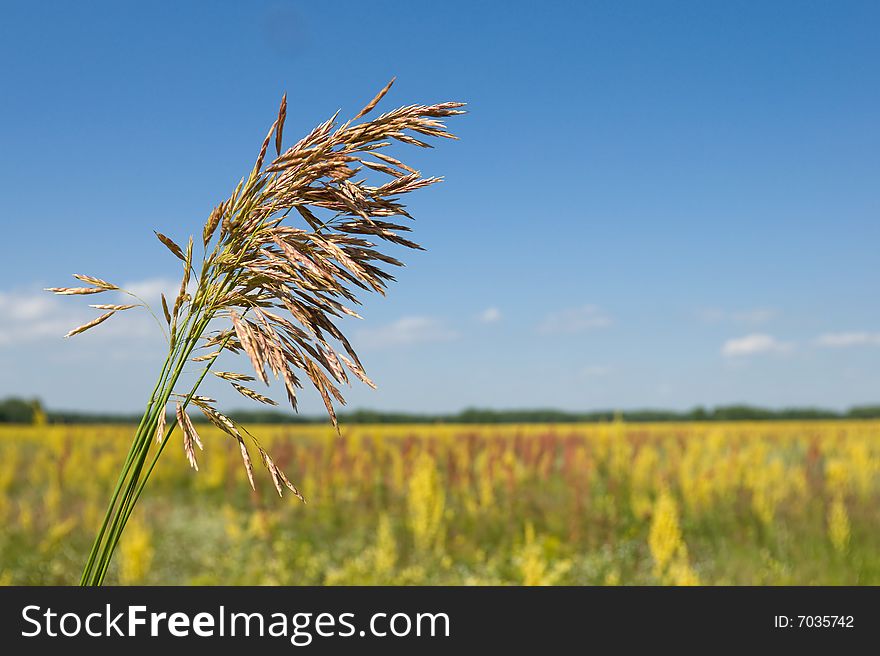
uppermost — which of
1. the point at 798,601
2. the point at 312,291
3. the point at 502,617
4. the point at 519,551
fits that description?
the point at 312,291

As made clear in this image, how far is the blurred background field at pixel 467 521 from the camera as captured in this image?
22.1 feet

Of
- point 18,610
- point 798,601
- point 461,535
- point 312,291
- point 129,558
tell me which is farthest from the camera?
point 461,535

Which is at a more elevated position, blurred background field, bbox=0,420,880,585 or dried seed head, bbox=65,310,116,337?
dried seed head, bbox=65,310,116,337

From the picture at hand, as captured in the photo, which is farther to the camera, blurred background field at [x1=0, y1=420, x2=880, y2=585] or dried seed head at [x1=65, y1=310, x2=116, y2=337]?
blurred background field at [x1=0, y1=420, x2=880, y2=585]

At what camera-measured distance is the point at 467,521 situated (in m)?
8.41

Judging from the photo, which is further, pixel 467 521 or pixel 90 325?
pixel 467 521

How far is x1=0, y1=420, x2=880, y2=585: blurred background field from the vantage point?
22.1 ft

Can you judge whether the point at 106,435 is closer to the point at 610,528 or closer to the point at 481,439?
Result: the point at 481,439

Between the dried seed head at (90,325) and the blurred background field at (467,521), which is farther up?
the dried seed head at (90,325)

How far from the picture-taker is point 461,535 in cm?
789

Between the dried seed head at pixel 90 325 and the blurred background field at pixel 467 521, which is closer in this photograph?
the dried seed head at pixel 90 325

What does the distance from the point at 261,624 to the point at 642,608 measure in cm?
133

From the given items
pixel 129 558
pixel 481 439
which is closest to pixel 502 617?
pixel 129 558

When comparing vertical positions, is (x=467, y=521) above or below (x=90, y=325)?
below
